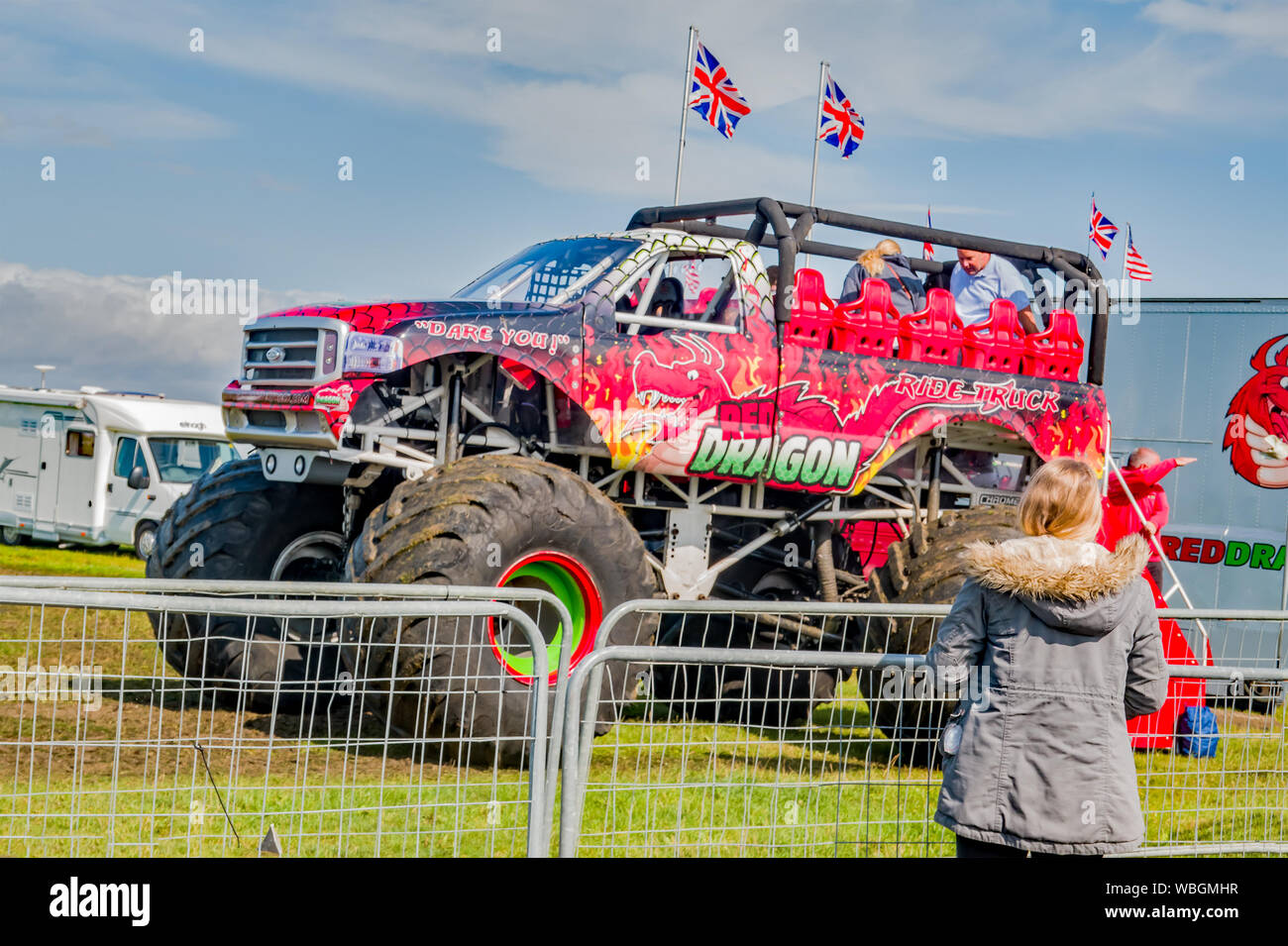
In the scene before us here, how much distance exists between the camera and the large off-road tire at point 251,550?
307 inches

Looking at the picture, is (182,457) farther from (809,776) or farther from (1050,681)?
(1050,681)

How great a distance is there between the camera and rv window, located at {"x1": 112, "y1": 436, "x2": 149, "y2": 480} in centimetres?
2089

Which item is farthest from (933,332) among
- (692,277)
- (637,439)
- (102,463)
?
(102,463)

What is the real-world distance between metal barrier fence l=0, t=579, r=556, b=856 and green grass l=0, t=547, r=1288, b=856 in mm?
28

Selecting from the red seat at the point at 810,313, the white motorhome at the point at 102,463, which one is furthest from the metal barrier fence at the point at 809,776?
the white motorhome at the point at 102,463

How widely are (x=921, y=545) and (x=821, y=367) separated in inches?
48.2

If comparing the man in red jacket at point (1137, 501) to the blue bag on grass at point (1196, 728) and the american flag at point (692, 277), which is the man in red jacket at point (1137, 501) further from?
the american flag at point (692, 277)

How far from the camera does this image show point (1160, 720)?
25.5 feet

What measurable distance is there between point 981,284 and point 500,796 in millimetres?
5717

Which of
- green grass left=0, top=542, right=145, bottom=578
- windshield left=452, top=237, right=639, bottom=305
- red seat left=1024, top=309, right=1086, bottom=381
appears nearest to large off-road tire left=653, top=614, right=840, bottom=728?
windshield left=452, top=237, right=639, bottom=305

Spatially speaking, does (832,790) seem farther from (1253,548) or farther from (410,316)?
(1253,548)

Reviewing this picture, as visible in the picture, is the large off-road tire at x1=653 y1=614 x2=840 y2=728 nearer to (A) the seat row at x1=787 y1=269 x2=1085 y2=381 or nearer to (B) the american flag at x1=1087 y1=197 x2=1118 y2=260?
(A) the seat row at x1=787 y1=269 x2=1085 y2=381

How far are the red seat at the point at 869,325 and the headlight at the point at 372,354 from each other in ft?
9.37
